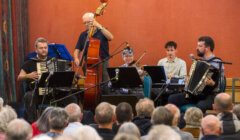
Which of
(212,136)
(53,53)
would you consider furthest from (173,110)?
(53,53)

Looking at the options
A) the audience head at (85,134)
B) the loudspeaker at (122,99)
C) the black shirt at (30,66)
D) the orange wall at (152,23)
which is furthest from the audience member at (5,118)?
the orange wall at (152,23)

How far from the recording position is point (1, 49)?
8992 mm

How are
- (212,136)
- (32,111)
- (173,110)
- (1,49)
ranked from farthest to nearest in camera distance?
(1,49) → (32,111) → (173,110) → (212,136)

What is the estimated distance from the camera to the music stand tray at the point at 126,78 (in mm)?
7762

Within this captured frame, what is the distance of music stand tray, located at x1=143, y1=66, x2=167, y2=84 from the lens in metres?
8.24

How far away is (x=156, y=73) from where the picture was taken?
27.2 ft

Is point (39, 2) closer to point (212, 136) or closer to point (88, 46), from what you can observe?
point (88, 46)

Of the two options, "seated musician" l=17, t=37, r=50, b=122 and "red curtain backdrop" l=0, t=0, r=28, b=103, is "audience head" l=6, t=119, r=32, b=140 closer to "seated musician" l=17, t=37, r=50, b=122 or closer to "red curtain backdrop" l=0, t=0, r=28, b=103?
"seated musician" l=17, t=37, r=50, b=122

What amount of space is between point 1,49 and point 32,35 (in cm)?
99

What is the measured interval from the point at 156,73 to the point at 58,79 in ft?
5.24

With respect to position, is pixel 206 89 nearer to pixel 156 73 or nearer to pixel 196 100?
pixel 196 100

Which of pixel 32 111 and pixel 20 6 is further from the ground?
pixel 20 6

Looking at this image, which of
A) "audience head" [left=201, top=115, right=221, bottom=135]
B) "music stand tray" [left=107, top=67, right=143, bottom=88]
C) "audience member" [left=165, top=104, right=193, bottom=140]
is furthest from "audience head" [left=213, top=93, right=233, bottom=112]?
"music stand tray" [left=107, top=67, right=143, bottom=88]

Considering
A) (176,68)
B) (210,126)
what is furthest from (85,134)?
(176,68)
